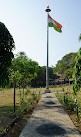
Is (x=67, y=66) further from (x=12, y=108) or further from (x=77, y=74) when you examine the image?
(x=77, y=74)

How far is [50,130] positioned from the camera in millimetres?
4938

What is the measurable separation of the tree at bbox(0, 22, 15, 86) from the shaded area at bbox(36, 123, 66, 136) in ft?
10.8

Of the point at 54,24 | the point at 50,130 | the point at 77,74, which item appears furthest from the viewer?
the point at 54,24

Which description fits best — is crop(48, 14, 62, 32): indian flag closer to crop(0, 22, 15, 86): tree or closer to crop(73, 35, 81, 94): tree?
crop(0, 22, 15, 86): tree

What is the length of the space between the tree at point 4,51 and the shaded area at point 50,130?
328 cm

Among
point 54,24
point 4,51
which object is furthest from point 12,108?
point 54,24

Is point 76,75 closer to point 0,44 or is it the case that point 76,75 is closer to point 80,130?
point 80,130

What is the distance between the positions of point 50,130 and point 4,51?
14.8 ft

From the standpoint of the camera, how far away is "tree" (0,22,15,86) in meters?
6.56

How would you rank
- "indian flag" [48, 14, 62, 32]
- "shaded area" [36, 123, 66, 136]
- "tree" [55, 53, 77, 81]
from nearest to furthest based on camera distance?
"shaded area" [36, 123, 66, 136] → "indian flag" [48, 14, 62, 32] → "tree" [55, 53, 77, 81]

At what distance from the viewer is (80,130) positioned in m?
4.95

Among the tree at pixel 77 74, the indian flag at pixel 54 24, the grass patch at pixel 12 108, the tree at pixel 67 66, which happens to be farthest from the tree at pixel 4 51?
the tree at pixel 67 66

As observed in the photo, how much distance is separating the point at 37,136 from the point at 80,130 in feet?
5.91

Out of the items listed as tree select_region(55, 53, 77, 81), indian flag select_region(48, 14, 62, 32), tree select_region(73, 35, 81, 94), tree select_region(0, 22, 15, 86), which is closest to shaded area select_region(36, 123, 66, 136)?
tree select_region(73, 35, 81, 94)
